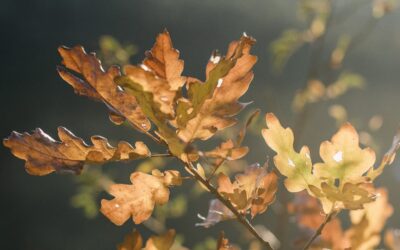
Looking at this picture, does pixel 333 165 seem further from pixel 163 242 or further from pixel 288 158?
pixel 163 242

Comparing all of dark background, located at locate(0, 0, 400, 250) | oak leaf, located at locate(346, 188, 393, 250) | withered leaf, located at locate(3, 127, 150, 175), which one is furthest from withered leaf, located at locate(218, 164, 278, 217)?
dark background, located at locate(0, 0, 400, 250)

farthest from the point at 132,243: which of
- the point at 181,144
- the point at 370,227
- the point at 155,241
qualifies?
the point at 370,227

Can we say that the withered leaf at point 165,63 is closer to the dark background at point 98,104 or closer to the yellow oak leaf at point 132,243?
the yellow oak leaf at point 132,243

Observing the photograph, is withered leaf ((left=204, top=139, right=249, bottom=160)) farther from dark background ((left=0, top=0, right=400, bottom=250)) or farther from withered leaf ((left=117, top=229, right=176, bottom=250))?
dark background ((left=0, top=0, right=400, bottom=250))

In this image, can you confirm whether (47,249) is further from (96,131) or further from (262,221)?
(262,221)

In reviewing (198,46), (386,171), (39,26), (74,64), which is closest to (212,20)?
(198,46)

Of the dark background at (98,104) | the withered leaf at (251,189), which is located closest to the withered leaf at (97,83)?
the withered leaf at (251,189)
